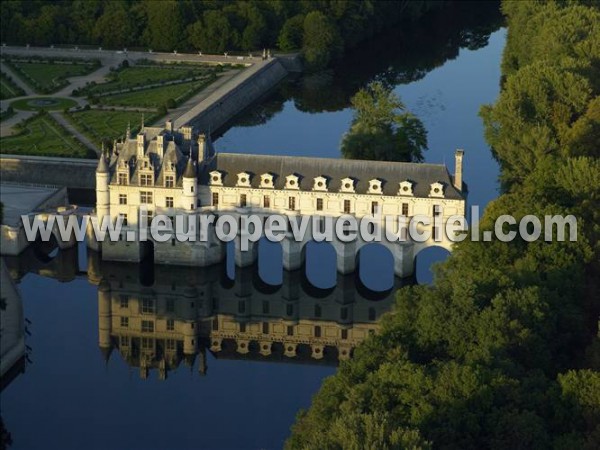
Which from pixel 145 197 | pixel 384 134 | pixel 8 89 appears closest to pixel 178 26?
pixel 8 89

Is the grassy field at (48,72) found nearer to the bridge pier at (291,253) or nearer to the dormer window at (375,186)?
the bridge pier at (291,253)

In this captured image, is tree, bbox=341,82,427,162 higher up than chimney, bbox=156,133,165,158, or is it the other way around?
tree, bbox=341,82,427,162

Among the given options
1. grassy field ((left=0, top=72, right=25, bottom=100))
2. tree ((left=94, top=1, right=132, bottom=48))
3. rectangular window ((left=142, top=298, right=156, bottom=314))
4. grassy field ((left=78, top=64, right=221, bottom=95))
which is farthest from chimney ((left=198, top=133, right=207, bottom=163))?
tree ((left=94, top=1, right=132, bottom=48))

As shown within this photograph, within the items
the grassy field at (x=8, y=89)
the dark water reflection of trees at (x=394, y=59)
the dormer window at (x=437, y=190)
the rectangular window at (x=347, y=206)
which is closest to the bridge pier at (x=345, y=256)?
the rectangular window at (x=347, y=206)

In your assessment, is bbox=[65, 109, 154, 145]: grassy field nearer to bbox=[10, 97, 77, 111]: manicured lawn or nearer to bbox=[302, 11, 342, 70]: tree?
bbox=[10, 97, 77, 111]: manicured lawn

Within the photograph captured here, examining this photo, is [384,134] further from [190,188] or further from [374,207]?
[190,188]

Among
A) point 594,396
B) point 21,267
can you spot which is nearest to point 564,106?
point 21,267
